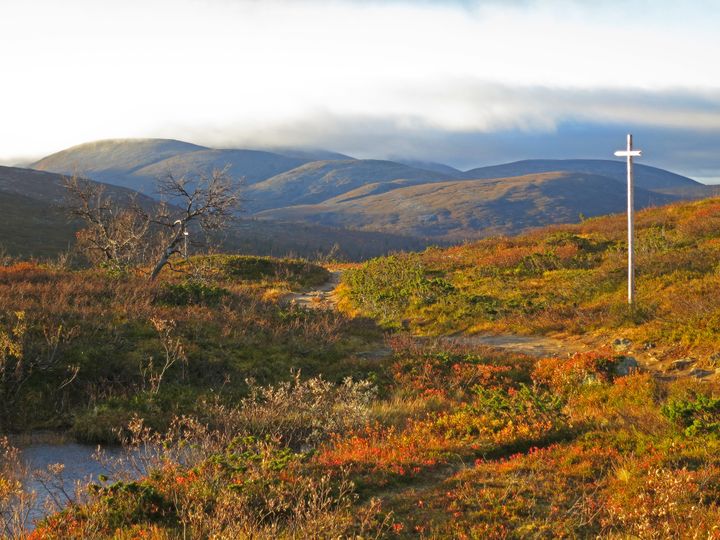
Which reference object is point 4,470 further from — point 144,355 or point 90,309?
point 90,309

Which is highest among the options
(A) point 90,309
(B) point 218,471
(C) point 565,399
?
(A) point 90,309

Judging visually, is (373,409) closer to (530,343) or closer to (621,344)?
(621,344)

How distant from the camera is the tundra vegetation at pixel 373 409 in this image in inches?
224

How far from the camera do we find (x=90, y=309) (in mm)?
14062

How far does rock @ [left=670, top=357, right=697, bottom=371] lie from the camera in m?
12.5

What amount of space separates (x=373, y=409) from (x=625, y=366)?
560 cm

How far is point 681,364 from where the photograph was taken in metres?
12.6

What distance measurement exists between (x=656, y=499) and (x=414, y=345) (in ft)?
31.1

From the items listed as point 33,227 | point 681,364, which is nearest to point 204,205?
point 681,364

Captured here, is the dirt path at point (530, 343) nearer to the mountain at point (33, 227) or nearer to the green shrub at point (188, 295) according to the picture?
the green shrub at point (188, 295)

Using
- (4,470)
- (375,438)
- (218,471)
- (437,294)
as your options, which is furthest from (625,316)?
(4,470)

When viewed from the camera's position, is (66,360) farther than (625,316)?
No

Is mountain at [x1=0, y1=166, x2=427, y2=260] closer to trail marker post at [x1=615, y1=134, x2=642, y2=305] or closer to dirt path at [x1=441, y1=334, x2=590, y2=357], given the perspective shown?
dirt path at [x1=441, y1=334, x2=590, y2=357]

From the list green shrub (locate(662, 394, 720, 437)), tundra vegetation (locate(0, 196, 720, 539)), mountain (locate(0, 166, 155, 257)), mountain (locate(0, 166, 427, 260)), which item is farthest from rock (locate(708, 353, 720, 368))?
mountain (locate(0, 166, 155, 257))
